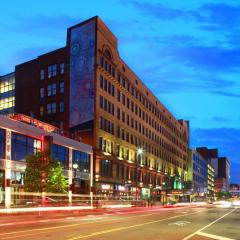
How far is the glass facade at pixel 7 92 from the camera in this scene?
99.7 metres

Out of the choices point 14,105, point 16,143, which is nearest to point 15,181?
point 16,143

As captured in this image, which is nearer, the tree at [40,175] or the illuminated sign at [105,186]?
the tree at [40,175]

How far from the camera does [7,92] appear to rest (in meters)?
102

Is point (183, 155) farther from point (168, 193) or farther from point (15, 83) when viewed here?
point (15, 83)

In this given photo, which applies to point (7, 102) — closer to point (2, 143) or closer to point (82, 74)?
point (82, 74)

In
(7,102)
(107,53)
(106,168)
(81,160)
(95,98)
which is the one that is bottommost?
(106,168)

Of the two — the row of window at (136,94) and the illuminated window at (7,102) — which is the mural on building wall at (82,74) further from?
the illuminated window at (7,102)

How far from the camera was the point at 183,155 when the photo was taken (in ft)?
579

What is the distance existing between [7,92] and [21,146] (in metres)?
43.7

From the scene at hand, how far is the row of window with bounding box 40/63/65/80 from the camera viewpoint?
88.4 m

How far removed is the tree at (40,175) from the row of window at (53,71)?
3779cm

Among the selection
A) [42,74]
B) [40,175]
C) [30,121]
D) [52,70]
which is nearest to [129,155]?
[42,74]

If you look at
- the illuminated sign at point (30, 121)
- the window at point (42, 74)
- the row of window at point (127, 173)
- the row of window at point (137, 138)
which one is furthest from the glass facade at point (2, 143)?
the window at point (42, 74)

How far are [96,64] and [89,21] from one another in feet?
25.3
